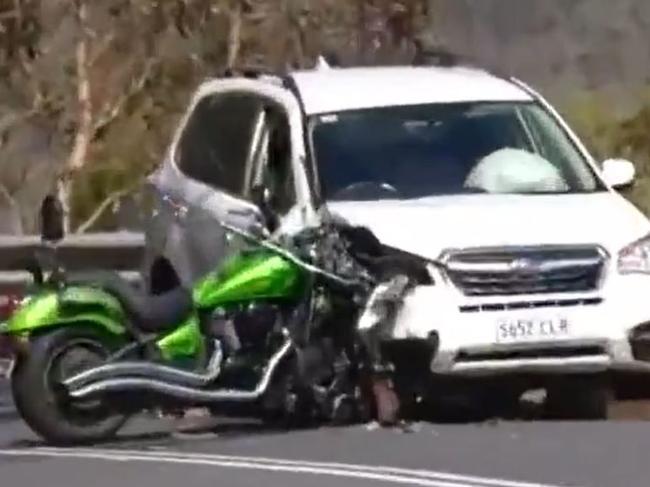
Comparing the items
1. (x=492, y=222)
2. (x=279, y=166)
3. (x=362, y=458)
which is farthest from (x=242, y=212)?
(x=362, y=458)

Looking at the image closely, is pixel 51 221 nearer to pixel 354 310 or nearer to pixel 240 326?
pixel 240 326

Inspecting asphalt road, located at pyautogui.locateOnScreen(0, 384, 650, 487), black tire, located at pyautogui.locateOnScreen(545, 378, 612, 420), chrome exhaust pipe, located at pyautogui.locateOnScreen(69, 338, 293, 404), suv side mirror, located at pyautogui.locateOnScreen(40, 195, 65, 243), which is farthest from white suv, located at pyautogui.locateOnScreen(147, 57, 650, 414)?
suv side mirror, located at pyautogui.locateOnScreen(40, 195, 65, 243)

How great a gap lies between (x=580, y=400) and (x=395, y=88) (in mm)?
2225

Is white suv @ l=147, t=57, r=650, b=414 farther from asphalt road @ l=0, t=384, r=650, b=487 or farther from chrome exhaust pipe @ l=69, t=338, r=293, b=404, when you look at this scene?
chrome exhaust pipe @ l=69, t=338, r=293, b=404

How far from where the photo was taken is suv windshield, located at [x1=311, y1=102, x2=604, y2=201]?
13109 millimetres

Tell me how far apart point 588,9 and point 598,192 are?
18.8 m

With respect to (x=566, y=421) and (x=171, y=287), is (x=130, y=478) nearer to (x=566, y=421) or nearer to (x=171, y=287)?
(x=566, y=421)

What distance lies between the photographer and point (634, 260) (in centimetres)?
1227

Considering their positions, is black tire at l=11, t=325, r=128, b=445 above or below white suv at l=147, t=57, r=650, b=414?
below

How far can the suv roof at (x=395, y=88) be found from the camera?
13.7 meters

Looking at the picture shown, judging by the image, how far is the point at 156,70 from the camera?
2981 cm

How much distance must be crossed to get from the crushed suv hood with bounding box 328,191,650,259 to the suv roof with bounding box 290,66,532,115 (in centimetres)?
112

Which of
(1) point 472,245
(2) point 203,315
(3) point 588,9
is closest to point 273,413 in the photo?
(2) point 203,315

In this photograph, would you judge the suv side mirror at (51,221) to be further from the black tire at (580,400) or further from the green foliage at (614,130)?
the green foliage at (614,130)
